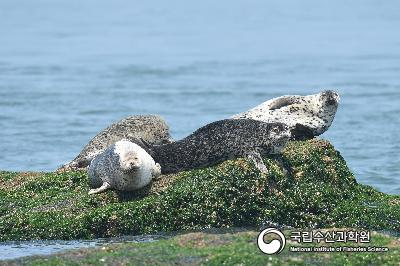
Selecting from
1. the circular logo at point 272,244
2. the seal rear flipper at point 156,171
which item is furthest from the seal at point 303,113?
the circular logo at point 272,244

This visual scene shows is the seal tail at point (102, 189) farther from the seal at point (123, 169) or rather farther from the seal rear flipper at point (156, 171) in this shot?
the seal rear flipper at point (156, 171)

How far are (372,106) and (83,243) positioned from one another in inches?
679

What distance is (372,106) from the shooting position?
26.7m

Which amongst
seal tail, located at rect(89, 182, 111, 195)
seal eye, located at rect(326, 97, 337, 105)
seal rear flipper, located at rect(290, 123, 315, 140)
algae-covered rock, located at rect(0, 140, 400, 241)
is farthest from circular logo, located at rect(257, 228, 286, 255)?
seal eye, located at rect(326, 97, 337, 105)

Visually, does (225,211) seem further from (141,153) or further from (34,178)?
(34,178)

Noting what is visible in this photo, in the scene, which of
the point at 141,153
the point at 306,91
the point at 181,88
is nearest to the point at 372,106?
the point at 306,91

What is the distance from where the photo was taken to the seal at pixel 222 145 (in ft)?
40.2

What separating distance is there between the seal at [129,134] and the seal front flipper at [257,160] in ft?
9.94

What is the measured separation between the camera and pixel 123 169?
11.5 meters

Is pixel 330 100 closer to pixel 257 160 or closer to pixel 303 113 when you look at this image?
pixel 303 113

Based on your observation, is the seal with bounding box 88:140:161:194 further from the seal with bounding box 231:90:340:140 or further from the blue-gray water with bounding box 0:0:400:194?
the blue-gray water with bounding box 0:0:400:194

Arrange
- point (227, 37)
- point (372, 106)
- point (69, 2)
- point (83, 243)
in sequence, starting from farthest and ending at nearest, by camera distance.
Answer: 1. point (69, 2)
2. point (227, 37)
3. point (372, 106)
4. point (83, 243)

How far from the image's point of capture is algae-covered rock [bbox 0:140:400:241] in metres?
10.9

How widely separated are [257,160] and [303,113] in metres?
2.55
